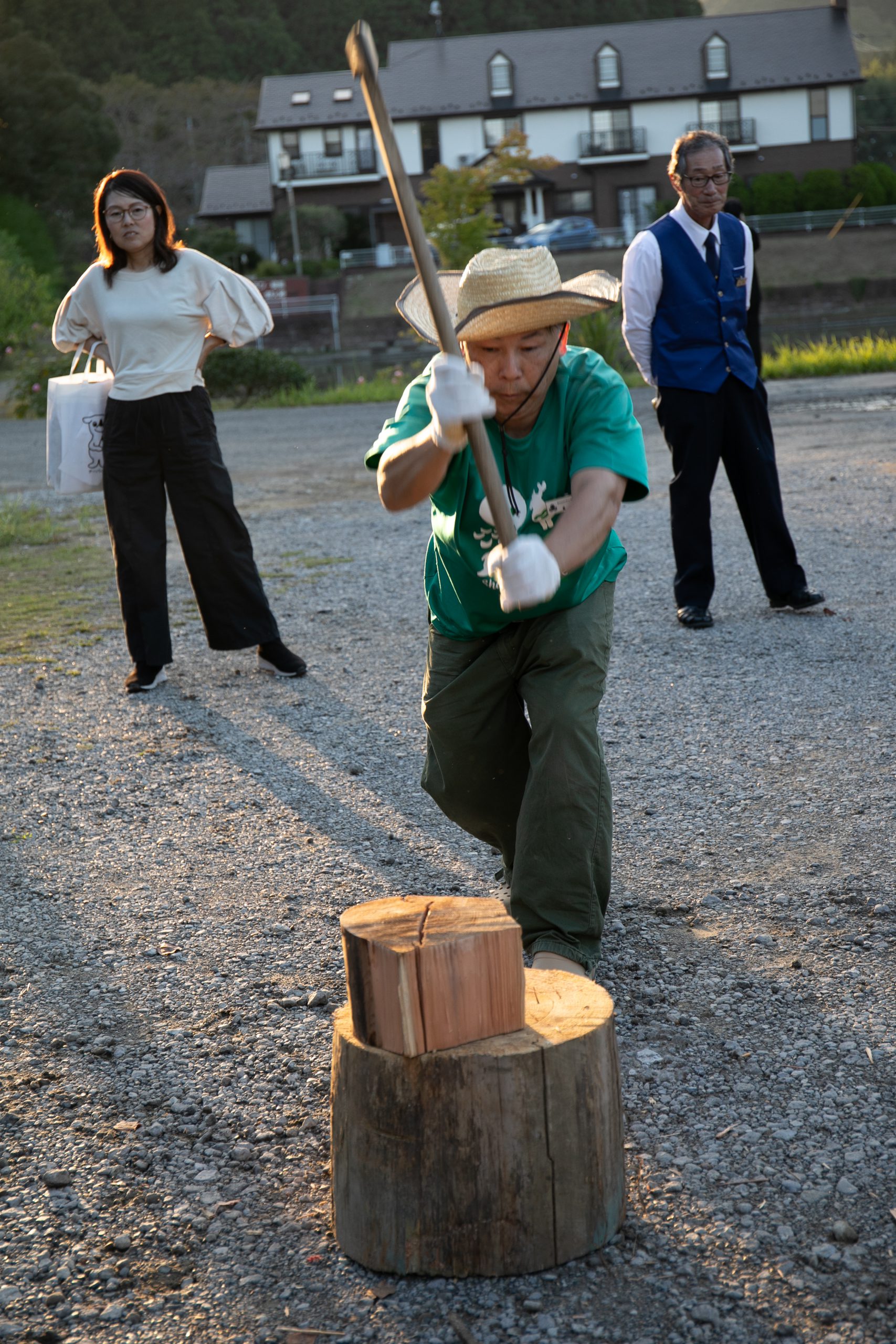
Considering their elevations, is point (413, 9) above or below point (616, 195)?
above

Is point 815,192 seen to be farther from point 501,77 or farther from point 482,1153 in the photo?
point 482,1153

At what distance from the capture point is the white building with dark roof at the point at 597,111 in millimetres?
53688

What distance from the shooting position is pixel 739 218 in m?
6.06

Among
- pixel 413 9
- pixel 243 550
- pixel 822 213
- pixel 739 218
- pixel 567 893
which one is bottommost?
pixel 567 893

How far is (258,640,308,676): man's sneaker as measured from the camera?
577cm

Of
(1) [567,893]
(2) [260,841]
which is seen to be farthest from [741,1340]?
(2) [260,841]

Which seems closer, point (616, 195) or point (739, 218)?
point (739, 218)

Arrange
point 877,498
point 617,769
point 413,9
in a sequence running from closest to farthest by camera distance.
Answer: point 617,769
point 877,498
point 413,9

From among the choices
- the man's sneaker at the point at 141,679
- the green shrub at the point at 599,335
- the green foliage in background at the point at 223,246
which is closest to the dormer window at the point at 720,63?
the green foliage in background at the point at 223,246

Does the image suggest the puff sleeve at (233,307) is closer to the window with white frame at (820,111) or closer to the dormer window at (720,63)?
the window with white frame at (820,111)

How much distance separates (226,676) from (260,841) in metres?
Answer: 1.98

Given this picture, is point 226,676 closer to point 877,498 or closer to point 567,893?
point 567,893

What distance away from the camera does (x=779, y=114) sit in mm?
53812

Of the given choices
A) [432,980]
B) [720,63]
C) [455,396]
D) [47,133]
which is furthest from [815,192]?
[432,980]
